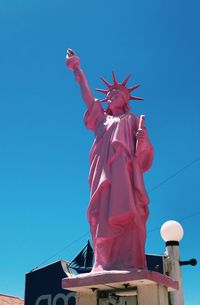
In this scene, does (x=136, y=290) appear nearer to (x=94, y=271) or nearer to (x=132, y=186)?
(x=94, y=271)

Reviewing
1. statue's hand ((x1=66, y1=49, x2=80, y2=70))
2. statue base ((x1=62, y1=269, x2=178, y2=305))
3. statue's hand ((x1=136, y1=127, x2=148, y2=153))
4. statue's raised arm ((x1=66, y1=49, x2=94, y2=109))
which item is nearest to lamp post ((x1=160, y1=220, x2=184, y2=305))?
statue base ((x1=62, y1=269, x2=178, y2=305))

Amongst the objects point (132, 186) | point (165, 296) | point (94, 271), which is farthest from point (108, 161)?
point (165, 296)

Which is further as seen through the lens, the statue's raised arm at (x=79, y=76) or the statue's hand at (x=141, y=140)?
the statue's raised arm at (x=79, y=76)

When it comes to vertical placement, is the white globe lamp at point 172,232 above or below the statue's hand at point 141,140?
below

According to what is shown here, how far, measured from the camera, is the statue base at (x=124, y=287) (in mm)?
5664

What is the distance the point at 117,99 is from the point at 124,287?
10.9 feet

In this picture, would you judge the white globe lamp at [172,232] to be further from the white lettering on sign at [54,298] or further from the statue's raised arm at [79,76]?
the white lettering on sign at [54,298]

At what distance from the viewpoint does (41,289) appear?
1159 centimetres

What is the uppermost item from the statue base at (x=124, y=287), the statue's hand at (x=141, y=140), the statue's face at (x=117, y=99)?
the statue's face at (x=117, y=99)

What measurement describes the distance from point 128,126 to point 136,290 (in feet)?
8.68

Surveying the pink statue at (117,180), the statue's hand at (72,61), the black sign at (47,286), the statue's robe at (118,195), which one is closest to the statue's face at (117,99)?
the pink statue at (117,180)

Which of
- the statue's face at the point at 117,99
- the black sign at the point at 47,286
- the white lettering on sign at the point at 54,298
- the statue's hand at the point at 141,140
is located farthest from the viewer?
the black sign at the point at 47,286

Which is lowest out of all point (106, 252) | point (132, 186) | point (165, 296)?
point (165, 296)

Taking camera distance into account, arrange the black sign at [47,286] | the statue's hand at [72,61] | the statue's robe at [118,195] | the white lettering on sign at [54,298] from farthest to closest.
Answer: the black sign at [47,286] → the white lettering on sign at [54,298] → the statue's hand at [72,61] → the statue's robe at [118,195]
